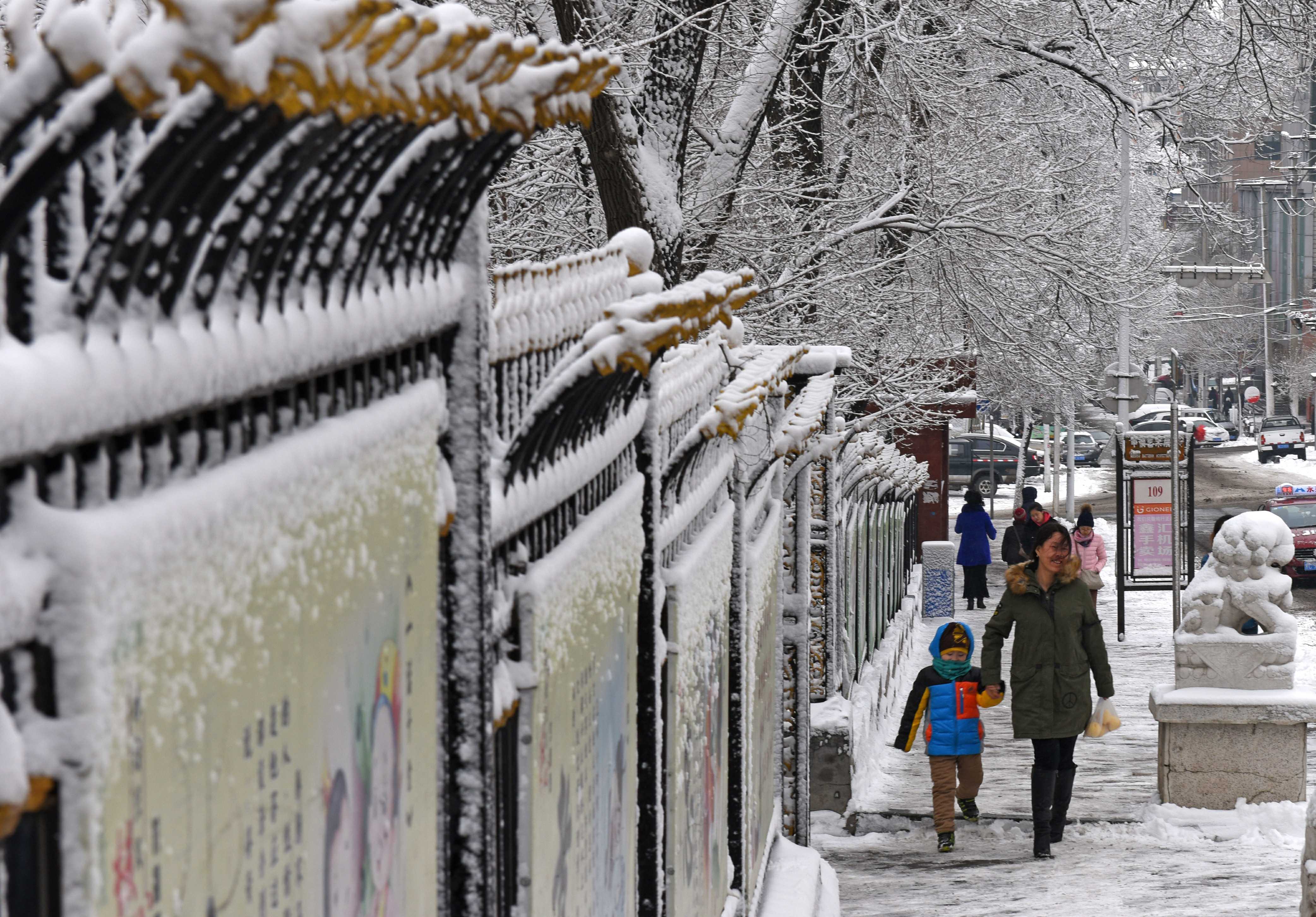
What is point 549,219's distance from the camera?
1293cm

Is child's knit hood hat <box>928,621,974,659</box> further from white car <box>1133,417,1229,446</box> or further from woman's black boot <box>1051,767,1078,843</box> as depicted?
white car <box>1133,417,1229,446</box>

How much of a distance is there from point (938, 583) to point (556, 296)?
19.5 metres

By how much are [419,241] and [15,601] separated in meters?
1.06

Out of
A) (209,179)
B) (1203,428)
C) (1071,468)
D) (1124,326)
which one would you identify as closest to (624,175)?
(209,179)

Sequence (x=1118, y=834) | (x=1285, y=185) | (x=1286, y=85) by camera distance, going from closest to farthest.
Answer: (x=1118, y=834)
(x=1286, y=85)
(x=1285, y=185)

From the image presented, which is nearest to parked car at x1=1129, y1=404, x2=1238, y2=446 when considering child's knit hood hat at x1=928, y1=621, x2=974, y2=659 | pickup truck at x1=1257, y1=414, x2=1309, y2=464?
pickup truck at x1=1257, y1=414, x2=1309, y2=464

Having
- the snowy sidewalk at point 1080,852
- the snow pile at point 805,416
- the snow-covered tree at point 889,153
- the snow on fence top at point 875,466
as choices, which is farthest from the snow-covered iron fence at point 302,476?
the snow on fence top at point 875,466

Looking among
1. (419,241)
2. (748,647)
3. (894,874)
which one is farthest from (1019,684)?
(419,241)

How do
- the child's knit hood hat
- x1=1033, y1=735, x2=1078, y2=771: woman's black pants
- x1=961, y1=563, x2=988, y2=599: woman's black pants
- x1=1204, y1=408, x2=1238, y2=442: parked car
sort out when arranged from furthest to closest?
x1=1204, y1=408, x2=1238, y2=442: parked car → x1=961, y1=563, x2=988, y2=599: woman's black pants → the child's knit hood hat → x1=1033, y1=735, x2=1078, y2=771: woman's black pants

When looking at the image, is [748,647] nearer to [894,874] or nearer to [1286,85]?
[894,874]

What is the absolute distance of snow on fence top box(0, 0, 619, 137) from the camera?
88 centimetres

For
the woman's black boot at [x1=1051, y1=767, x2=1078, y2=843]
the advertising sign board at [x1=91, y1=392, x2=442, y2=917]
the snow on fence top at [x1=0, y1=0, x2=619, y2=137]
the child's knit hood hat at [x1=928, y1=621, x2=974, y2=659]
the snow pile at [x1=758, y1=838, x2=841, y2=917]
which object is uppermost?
the snow on fence top at [x1=0, y1=0, x2=619, y2=137]

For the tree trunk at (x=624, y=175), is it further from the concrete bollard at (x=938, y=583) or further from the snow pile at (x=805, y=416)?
the concrete bollard at (x=938, y=583)

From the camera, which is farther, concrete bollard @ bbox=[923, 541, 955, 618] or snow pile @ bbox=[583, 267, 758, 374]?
concrete bollard @ bbox=[923, 541, 955, 618]
